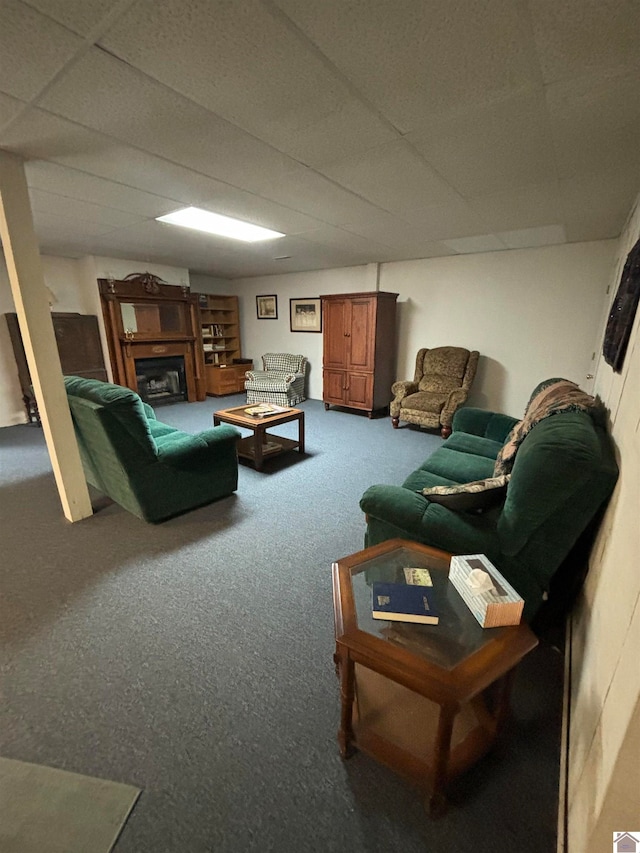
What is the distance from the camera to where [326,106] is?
58.2 inches

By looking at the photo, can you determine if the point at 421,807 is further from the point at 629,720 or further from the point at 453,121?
the point at 453,121

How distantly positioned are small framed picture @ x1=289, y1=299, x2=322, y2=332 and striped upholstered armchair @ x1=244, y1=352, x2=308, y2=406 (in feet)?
1.72

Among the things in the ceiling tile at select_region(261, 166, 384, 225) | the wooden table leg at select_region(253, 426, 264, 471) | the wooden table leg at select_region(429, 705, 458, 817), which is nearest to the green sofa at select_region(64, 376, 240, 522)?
the wooden table leg at select_region(253, 426, 264, 471)

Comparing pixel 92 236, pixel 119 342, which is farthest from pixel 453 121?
pixel 119 342

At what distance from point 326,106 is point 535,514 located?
1851 mm

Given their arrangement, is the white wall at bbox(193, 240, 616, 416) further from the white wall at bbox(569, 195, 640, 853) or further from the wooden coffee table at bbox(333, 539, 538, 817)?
the wooden coffee table at bbox(333, 539, 538, 817)

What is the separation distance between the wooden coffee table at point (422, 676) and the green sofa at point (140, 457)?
162cm

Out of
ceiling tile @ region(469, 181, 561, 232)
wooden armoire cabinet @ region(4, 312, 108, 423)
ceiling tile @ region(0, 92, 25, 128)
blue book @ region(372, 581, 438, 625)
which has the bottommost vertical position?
blue book @ region(372, 581, 438, 625)

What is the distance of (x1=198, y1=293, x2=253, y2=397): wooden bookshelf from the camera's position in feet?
21.7

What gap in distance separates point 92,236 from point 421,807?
5.06 metres

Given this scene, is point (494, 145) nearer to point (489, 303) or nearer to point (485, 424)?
point (485, 424)

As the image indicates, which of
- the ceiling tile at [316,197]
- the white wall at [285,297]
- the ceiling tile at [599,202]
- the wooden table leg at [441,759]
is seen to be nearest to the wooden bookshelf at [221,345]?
the white wall at [285,297]

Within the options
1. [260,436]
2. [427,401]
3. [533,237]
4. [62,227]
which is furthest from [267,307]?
[533,237]

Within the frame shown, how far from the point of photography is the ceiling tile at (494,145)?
59.9 inches
